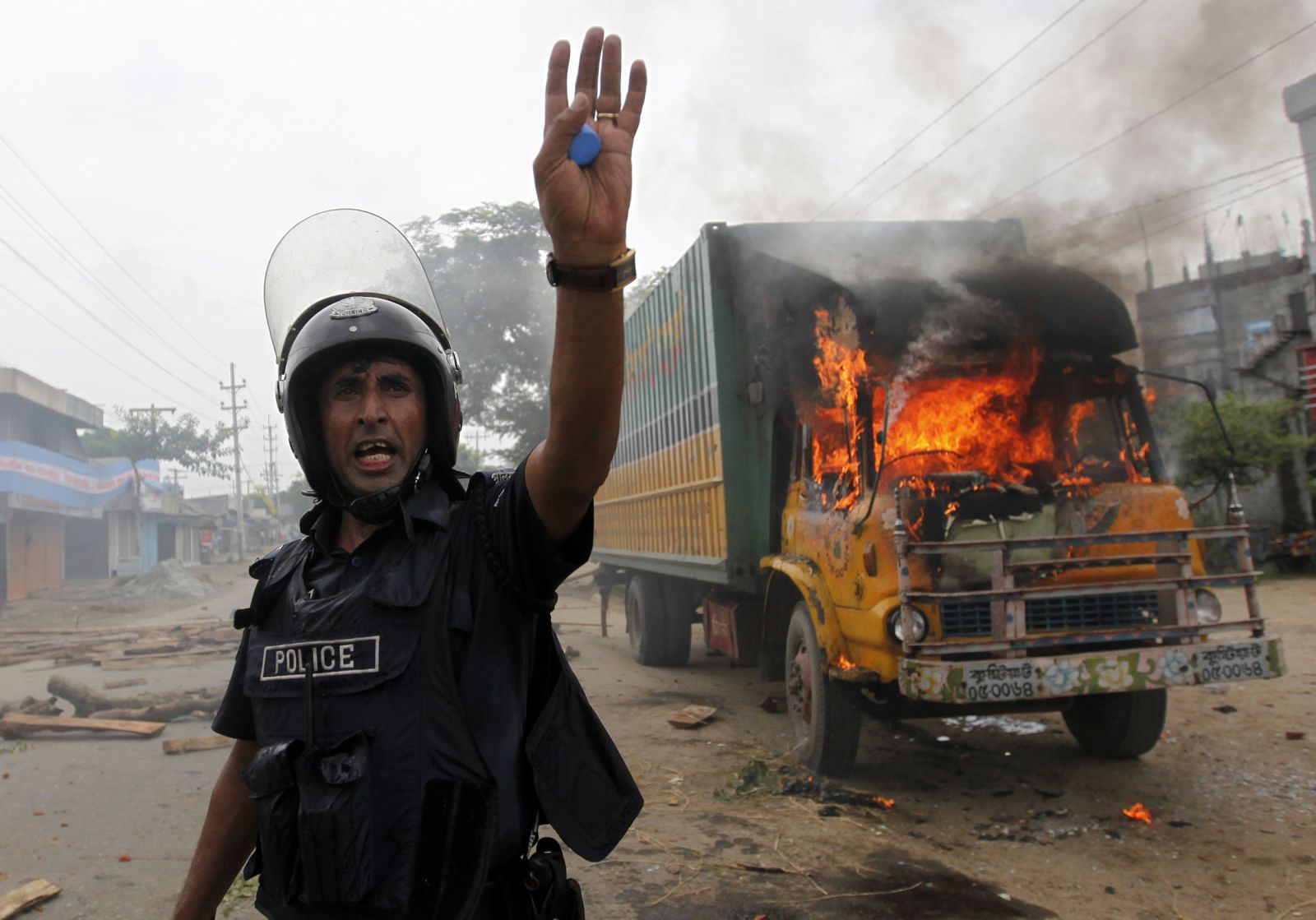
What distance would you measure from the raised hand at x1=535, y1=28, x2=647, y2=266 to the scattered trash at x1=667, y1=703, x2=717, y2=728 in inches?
277

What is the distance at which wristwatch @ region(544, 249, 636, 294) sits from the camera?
1393mm

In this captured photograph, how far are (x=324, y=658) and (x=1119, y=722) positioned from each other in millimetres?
5884

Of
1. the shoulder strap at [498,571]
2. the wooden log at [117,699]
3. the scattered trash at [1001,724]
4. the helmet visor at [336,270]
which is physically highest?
the helmet visor at [336,270]

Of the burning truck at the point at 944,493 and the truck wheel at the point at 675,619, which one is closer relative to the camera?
the burning truck at the point at 944,493

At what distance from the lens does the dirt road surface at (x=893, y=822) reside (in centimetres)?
433

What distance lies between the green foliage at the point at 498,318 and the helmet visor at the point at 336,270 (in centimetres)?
2789

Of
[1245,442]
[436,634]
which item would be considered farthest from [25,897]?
[1245,442]

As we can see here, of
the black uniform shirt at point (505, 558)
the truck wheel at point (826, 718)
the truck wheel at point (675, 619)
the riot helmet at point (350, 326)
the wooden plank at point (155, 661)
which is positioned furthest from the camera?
the wooden plank at point (155, 661)

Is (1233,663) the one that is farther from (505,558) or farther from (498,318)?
(498,318)

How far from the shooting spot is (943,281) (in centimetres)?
605

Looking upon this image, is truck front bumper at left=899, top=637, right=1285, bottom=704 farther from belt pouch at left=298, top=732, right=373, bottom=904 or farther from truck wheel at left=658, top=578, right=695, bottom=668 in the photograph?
truck wheel at left=658, top=578, right=695, bottom=668

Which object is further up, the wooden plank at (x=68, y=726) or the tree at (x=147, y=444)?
the tree at (x=147, y=444)

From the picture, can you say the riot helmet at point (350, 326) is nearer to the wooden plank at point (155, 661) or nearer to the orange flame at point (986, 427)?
the orange flame at point (986, 427)

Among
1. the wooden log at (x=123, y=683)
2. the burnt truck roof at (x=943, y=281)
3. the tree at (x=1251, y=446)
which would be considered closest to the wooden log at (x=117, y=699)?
the wooden log at (x=123, y=683)
